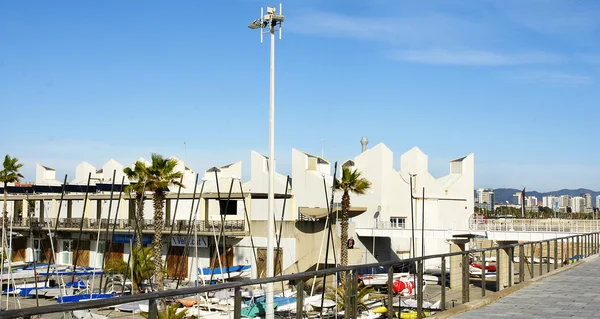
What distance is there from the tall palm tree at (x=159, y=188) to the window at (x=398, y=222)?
77.9 ft

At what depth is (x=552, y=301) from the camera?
44.8 ft

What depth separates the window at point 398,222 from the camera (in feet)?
199

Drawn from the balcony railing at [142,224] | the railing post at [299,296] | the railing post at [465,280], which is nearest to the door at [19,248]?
the balcony railing at [142,224]

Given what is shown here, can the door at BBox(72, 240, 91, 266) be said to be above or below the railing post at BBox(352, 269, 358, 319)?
below

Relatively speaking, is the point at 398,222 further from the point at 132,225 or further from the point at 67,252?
the point at 67,252

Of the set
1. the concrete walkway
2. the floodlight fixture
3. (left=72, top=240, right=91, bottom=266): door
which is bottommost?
(left=72, top=240, right=91, bottom=266): door

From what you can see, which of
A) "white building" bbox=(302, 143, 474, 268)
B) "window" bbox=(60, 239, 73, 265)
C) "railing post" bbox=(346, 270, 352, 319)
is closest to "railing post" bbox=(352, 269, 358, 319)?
"railing post" bbox=(346, 270, 352, 319)

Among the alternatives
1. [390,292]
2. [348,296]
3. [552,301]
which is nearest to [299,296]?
[348,296]

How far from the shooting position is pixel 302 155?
61625 millimetres

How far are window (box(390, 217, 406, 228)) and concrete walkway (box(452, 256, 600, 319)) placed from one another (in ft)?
138

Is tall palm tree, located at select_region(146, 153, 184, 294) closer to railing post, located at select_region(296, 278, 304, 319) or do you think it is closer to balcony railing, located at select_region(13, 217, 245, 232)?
balcony railing, located at select_region(13, 217, 245, 232)

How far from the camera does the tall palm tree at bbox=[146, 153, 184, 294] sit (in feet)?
137

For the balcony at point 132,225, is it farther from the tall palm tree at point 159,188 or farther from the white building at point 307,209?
the tall palm tree at point 159,188

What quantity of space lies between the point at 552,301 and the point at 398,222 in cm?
4788
